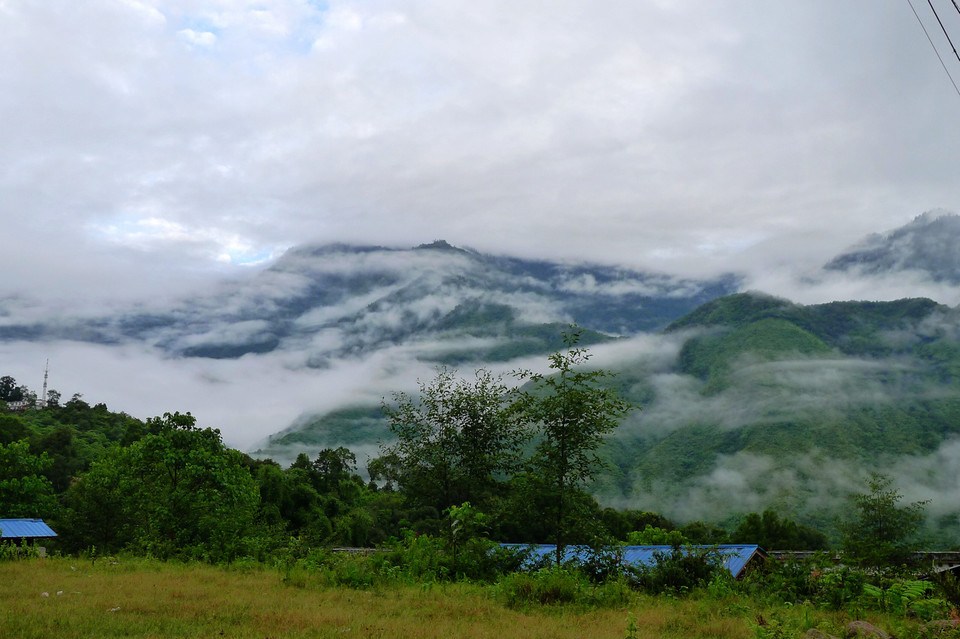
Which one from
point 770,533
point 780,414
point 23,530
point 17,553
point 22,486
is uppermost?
point 780,414

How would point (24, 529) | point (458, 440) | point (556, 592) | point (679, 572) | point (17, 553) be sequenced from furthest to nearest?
1. point (24, 529)
2. point (458, 440)
3. point (17, 553)
4. point (679, 572)
5. point (556, 592)

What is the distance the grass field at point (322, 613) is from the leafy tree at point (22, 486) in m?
28.6

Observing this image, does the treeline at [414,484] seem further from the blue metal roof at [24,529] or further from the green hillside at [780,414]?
the green hillside at [780,414]

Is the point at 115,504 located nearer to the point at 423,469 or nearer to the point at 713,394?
the point at 423,469

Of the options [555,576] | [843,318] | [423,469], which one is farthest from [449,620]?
[843,318]

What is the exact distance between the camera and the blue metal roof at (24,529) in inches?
1247

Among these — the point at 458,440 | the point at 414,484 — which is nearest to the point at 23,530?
the point at 414,484

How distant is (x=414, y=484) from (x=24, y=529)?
2273 centimetres

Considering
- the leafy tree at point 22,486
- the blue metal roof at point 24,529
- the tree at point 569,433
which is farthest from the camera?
the leafy tree at point 22,486

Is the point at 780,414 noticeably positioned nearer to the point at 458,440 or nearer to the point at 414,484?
the point at 414,484

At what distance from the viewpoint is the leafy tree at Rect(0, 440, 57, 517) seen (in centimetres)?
3850

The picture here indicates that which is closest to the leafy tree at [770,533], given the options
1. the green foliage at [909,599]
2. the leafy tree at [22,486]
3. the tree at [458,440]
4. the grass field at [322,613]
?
the tree at [458,440]

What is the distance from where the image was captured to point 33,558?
18.5 metres

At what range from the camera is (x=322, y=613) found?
413 inches
